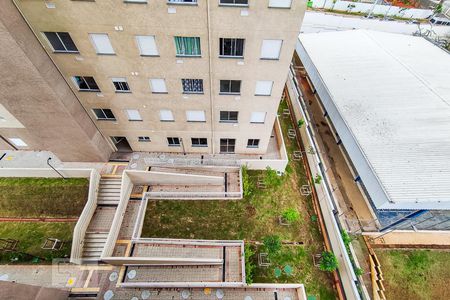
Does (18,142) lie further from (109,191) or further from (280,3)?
(280,3)

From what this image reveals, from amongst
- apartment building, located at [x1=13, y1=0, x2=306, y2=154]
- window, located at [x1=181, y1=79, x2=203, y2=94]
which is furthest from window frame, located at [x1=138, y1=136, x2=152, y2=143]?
window, located at [x1=181, y1=79, x2=203, y2=94]

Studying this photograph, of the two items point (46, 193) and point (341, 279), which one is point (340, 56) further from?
point (46, 193)

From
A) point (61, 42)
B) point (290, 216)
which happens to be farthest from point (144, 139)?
point (290, 216)

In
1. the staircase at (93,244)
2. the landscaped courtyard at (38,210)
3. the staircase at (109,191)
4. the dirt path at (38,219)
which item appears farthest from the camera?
the staircase at (109,191)

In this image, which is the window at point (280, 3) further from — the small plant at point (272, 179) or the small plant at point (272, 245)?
the small plant at point (272, 245)

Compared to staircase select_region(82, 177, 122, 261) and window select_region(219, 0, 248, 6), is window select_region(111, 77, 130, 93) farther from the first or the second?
window select_region(219, 0, 248, 6)

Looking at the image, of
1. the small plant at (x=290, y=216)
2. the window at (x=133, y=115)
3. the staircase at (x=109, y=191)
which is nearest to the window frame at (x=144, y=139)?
the window at (x=133, y=115)
